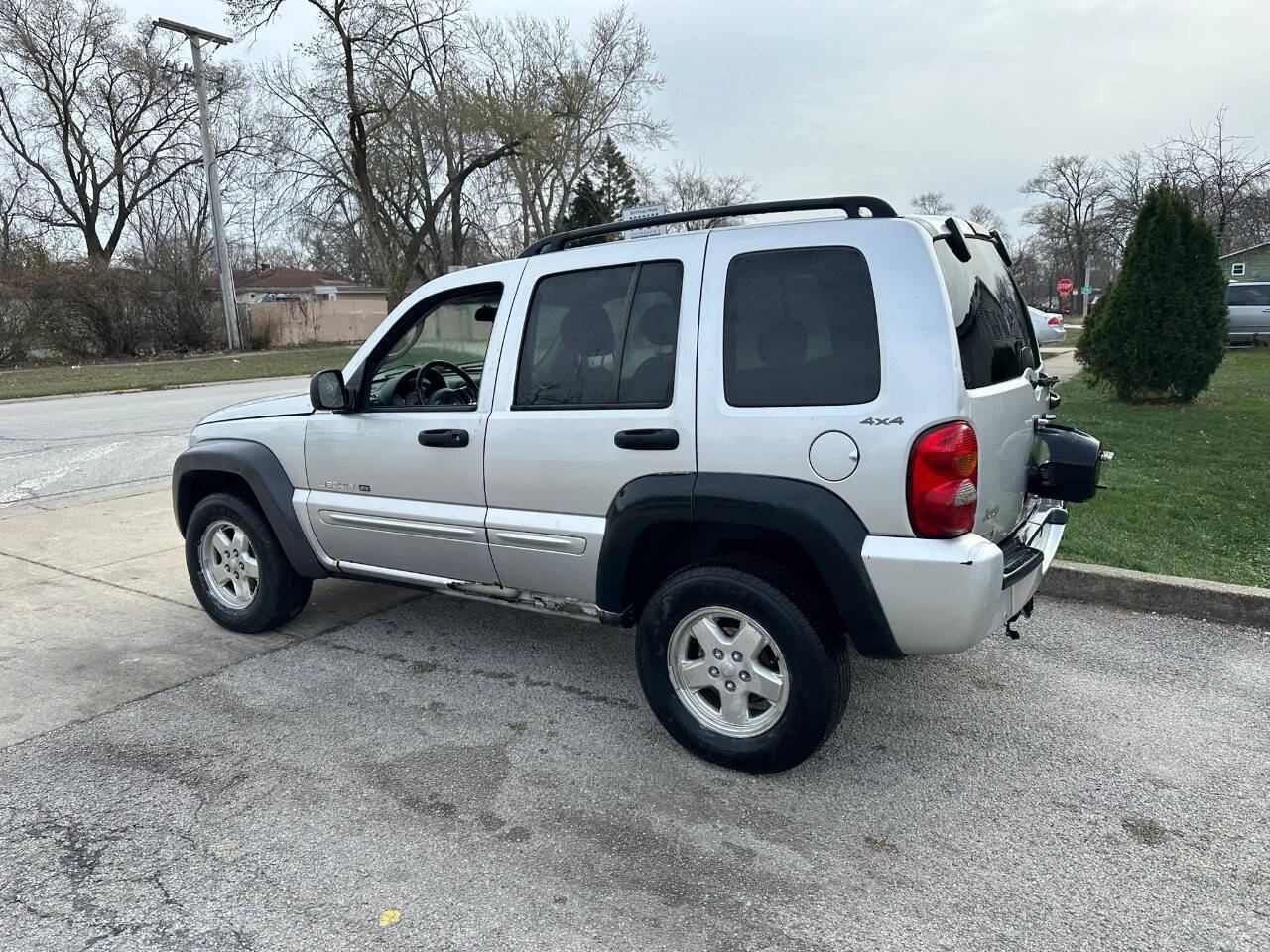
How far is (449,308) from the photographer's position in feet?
13.5

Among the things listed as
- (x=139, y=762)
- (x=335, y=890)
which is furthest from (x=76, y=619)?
(x=335, y=890)

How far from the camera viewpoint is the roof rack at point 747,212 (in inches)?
122

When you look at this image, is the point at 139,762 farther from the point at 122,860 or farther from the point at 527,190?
the point at 527,190

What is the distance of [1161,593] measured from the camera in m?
4.69

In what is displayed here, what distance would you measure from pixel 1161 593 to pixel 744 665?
111 inches

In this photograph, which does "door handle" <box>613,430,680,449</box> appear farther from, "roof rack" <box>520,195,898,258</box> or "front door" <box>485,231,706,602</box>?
"roof rack" <box>520,195,898,258</box>

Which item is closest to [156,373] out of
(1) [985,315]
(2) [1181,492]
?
(2) [1181,492]

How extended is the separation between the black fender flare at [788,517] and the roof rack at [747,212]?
0.97m

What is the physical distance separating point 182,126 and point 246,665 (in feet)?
143

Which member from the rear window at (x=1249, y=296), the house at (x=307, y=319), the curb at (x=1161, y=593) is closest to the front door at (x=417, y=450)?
the curb at (x=1161, y=593)

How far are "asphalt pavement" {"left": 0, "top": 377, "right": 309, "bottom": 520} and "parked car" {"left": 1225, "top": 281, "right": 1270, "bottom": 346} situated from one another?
22.6 m

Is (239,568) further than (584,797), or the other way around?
(239,568)

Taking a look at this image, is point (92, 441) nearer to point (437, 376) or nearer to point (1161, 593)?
point (437, 376)

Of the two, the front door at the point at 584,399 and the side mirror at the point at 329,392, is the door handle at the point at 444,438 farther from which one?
the side mirror at the point at 329,392
